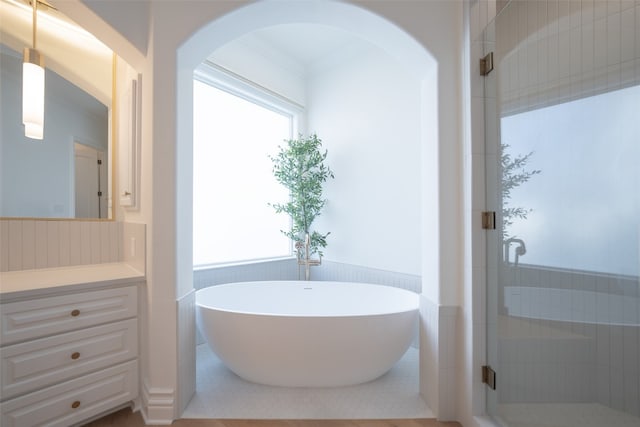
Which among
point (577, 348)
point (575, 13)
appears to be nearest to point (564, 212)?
point (577, 348)

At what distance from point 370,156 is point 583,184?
6.57ft

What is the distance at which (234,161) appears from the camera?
2.93 metres

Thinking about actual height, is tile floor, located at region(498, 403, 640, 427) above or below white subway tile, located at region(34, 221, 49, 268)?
below

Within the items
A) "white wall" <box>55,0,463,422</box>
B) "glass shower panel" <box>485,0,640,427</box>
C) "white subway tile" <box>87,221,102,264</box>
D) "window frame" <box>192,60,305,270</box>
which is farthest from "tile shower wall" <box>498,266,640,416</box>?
"white subway tile" <box>87,221,102,264</box>

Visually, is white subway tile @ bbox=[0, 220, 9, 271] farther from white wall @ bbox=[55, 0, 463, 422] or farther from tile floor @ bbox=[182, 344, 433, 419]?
tile floor @ bbox=[182, 344, 433, 419]

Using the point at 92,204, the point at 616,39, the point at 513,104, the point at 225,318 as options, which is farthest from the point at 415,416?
the point at 92,204

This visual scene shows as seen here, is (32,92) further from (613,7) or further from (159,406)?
(613,7)

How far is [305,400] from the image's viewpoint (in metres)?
1.77

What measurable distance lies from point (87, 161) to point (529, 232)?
260 cm

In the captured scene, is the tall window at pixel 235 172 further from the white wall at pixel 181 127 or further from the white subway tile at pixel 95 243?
the white wall at pixel 181 127

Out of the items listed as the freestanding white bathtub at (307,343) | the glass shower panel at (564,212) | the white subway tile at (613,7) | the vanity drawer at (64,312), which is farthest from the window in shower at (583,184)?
the vanity drawer at (64,312)

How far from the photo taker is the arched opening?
5.43ft

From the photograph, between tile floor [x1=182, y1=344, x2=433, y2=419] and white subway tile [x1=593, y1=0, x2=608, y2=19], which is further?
tile floor [x1=182, y1=344, x2=433, y2=419]

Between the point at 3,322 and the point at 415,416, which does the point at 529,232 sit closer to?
the point at 415,416
